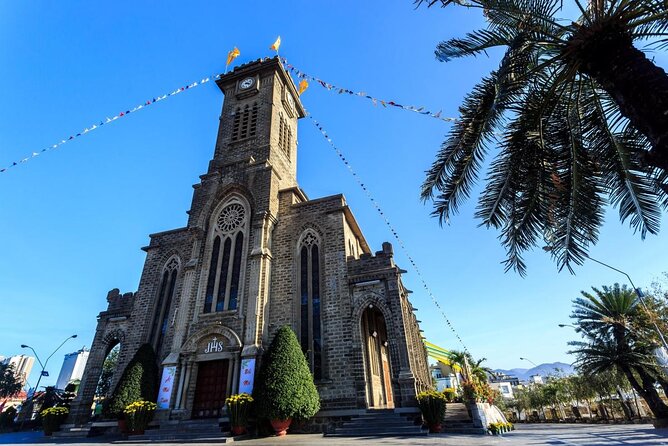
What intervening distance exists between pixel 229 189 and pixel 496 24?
16.7 meters

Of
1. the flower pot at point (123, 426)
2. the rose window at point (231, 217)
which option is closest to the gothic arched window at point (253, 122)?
the rose window at point (231, 217)

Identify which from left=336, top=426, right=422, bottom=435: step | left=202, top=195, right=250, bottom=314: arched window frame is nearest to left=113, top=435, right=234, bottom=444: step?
left=336, top=426, right=422, bottom=435: step

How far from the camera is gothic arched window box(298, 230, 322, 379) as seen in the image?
15.5 metres

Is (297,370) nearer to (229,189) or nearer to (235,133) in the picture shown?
(229,189)

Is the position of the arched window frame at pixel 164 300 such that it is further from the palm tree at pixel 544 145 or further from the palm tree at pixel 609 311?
the palm tree at pixel 609 311

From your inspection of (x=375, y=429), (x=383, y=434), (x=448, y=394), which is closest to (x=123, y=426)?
(x=375, y=429)

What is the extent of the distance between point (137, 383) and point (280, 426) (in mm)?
6679

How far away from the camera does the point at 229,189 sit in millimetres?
20484

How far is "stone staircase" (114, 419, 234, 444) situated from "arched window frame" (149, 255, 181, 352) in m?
4.44

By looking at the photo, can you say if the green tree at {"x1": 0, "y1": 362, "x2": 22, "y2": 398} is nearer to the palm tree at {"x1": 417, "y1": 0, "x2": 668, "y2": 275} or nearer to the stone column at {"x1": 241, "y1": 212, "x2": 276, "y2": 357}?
the stone column at {"x1": 241, "y1": 212, "x2": 276, "y2": 357}

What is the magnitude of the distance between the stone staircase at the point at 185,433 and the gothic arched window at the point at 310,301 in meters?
4.30

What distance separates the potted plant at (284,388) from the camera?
12.5m

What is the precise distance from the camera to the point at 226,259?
18688 millimetres

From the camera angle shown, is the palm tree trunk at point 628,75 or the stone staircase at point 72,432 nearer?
the palm tree trunk at point 628,75
